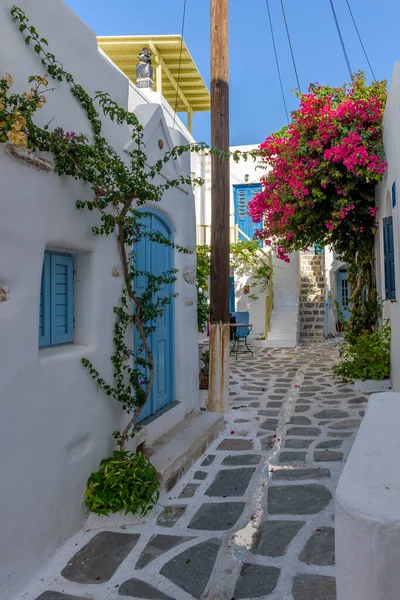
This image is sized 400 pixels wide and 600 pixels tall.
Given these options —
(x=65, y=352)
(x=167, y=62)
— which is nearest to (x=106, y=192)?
(x=65, y=352)

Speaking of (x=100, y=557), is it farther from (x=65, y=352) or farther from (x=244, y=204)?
(x=244, y=204)

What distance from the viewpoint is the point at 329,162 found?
7.43 meters

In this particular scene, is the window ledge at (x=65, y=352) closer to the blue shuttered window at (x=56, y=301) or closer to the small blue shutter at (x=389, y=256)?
the blue shuttered window at (x=56, y=301)

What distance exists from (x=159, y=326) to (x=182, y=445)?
131 centimetres

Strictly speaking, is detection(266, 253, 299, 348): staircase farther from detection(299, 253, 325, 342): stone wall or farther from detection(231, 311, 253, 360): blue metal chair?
detection(231, 311, 253, 360): blue metal chair

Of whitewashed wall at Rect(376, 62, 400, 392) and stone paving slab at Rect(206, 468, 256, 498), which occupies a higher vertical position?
whitewashed wall at Rect(376, 62, 400, 392)

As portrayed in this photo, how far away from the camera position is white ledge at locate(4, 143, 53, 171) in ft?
8.84

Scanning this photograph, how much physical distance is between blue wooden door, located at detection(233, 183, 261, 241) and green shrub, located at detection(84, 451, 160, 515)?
13.4 metres

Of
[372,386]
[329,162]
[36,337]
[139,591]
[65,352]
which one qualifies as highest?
[329,162]

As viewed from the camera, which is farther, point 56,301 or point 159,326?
point 159,326

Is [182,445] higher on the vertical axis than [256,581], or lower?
higher

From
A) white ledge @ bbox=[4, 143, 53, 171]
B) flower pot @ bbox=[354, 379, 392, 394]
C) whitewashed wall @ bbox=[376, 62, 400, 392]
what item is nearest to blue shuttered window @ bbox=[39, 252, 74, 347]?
white ledge @ bbox=[4, 143, 53, 171]

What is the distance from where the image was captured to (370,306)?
8.71 m

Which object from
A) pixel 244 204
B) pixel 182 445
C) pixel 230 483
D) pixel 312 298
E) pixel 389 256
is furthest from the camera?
pixel 244 204
